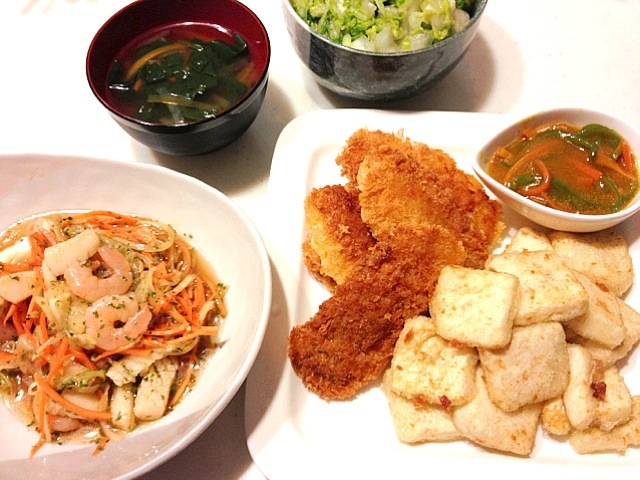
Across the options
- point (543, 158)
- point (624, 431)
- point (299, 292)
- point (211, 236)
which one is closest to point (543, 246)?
point (543, 158)

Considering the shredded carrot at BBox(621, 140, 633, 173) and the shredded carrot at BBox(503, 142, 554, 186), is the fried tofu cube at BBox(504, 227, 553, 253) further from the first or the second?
the shredded carrot at BBox(621, 140, 633, 173)

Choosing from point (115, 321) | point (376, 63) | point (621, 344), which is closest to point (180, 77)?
point (376, 63)

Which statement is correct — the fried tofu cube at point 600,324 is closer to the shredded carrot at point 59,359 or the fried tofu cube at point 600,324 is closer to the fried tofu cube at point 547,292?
the fried tofu cube at point 547,292

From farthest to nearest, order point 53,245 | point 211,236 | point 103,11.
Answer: point 103,11 → point 211,236 → point 53,245

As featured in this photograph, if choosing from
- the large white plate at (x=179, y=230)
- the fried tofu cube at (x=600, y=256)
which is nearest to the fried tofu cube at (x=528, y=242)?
the fried tofu cube at (x=600, y=256)

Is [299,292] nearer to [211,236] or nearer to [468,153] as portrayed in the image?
[211,236]

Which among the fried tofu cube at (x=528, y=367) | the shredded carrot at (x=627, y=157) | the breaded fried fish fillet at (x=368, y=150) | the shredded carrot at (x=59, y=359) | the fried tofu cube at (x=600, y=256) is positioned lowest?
the shredded carrot at (x=59, y=359)
